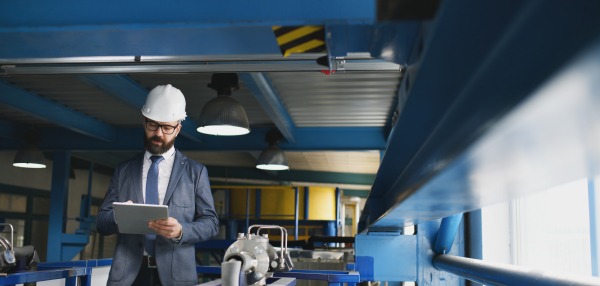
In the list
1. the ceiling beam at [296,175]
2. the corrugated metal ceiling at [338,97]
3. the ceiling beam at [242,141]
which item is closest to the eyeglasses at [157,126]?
the corrugated metal ceiling at [338,97]

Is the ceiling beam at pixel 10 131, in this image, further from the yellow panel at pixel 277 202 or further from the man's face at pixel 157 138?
the man's face at pixel 157 138

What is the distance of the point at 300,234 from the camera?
501 inches

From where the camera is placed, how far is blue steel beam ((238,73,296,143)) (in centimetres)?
506

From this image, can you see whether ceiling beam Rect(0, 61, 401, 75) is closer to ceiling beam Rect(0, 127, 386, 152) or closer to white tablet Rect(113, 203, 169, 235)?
white tablet Rect(113, 203, 169, 235)

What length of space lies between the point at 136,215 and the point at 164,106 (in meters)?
0.76

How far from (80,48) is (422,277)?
2.36 m

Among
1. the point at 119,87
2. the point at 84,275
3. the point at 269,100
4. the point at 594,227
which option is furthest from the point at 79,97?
the point at 594,227

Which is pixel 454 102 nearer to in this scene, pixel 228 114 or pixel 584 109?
pixel 584 109

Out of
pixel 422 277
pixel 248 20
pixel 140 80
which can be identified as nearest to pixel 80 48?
pixel 248 20

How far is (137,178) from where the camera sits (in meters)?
2.61

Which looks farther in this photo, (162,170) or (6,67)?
(6,67)

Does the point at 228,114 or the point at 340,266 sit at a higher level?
the point at 228,114

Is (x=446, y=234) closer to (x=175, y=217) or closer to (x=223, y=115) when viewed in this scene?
(x=175, y=217)

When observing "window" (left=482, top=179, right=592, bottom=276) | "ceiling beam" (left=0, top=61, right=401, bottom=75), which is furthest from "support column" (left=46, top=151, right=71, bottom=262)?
"window" (left=482, top=179, right=592, bottom=276)
